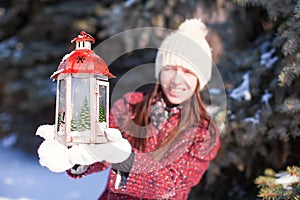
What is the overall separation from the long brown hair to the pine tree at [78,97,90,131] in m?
0.43

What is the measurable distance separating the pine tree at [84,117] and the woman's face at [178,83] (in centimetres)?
50

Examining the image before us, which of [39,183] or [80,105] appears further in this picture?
[39,183]

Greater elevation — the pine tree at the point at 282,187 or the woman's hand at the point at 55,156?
the woman's hand at the point at 55,156

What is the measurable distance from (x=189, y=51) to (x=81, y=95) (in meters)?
0.59

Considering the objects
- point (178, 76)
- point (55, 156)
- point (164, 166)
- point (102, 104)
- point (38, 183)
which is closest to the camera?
point (55, 156)

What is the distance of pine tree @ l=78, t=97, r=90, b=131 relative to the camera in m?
1.15

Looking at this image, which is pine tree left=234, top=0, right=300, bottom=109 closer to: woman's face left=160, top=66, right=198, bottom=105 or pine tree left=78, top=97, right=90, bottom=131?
woman's face left=160, top=66, right=198, bottom=105

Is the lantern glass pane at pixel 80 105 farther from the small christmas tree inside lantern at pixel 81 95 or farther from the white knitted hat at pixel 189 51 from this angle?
the white knitted hat at pixel 189 51

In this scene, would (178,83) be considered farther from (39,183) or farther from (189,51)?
(39,183)

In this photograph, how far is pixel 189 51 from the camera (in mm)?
1558

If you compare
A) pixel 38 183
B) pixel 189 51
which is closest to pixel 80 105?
pixel 189 51

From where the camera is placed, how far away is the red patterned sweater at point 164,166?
54.6 inches

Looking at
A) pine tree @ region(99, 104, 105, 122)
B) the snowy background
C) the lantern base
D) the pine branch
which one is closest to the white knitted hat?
the pine branch

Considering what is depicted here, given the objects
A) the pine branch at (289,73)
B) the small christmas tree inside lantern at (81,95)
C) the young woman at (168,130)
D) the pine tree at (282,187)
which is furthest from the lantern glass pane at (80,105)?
the pine branch at (289,73)
